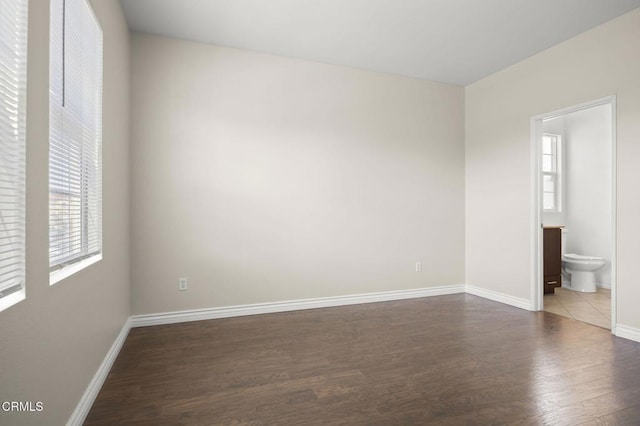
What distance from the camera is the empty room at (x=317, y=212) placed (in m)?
1.64

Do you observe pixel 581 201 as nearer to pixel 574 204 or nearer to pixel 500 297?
pixel 574 204

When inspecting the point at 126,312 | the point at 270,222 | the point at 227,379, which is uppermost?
the point at 270,222

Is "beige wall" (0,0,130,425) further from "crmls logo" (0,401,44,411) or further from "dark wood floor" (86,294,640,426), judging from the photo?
"dark wood floor" (86,294,640,426)

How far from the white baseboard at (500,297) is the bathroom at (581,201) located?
46 cm

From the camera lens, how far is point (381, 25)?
3.18 metres

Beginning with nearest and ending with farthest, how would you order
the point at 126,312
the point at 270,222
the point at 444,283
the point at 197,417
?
1. the point at 197,417
2. the point at 126,312
3. the point at 270,222
4. the point at 444,283

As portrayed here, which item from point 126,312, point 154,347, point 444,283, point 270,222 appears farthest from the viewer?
point 444,283

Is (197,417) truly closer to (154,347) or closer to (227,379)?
(227,379)

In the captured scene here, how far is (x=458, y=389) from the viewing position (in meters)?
2.10

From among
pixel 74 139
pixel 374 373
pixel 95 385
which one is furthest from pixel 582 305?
pixel 74 139

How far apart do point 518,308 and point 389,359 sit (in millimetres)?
2212

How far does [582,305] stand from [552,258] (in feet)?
2.45

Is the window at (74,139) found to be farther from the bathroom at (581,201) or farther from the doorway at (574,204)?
the bathroom at (581,201)

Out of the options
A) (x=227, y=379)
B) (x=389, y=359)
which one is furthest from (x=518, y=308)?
(x=227, y=379)
